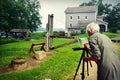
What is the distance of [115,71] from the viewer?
5363 mm

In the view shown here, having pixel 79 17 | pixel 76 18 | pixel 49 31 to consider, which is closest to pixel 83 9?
pixel 79 17

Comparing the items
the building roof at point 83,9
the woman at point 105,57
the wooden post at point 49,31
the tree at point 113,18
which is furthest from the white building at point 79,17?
the woman at point 105,57

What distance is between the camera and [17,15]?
2589 inches

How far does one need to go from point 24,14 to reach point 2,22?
67.2 ft

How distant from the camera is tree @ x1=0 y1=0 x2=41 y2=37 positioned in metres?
52.5

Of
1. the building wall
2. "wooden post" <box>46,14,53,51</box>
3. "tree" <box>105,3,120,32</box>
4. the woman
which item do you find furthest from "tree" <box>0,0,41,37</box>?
the woman

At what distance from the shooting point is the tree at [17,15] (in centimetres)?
5246

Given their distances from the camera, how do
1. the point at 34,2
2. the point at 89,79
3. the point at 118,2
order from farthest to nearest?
the point at 118,2
the point at 34,2
the point at 89,79

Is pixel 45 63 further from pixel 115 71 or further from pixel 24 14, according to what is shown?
pixel 24 14

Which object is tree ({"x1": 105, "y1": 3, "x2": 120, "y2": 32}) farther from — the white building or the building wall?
the building wall

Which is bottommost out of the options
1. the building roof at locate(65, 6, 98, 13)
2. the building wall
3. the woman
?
the woman

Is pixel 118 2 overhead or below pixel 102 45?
overhead

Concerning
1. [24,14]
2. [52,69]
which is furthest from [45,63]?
[24,14]

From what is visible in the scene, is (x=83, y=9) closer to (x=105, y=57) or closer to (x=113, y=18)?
(x=113, y=18)
